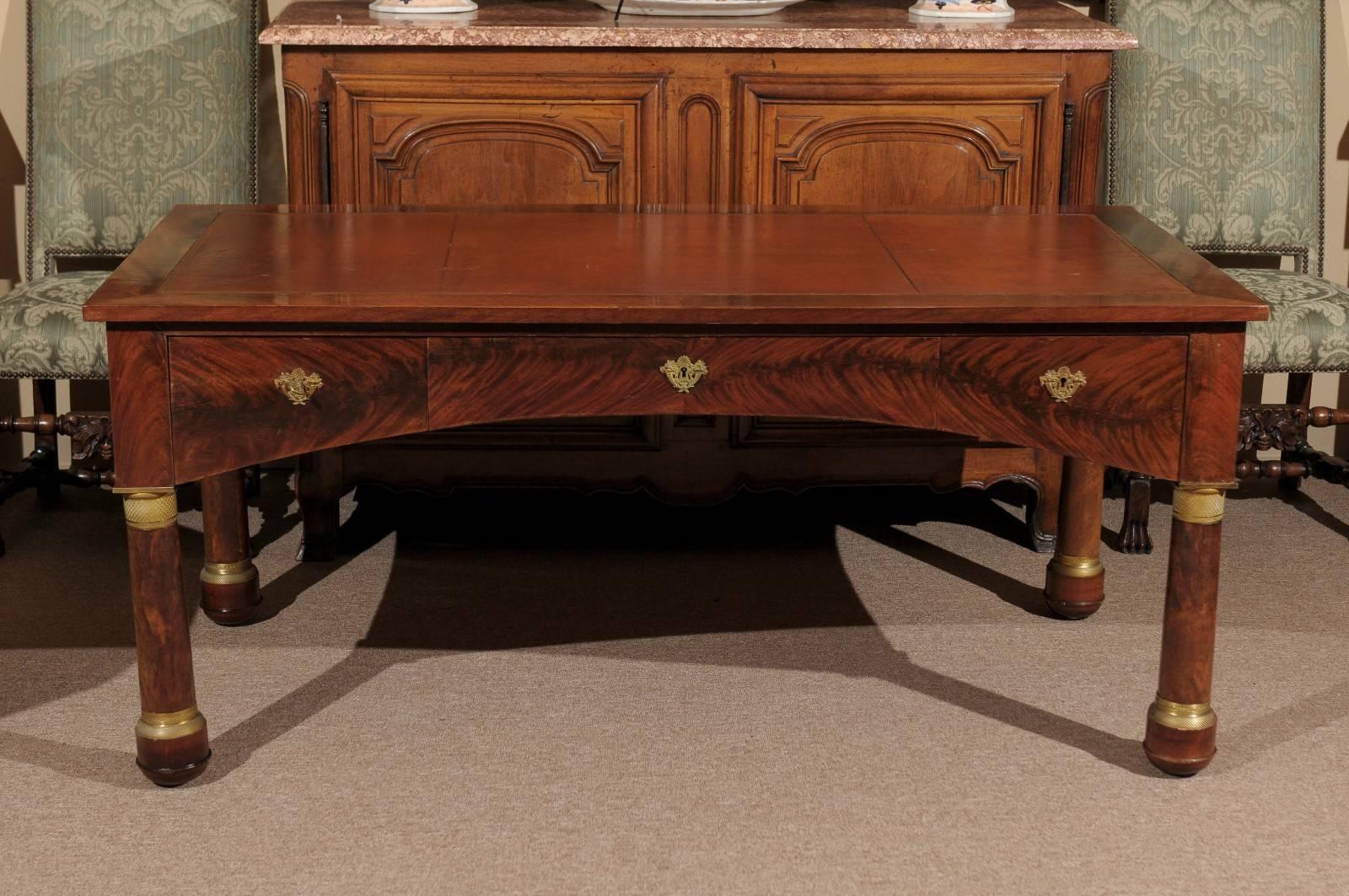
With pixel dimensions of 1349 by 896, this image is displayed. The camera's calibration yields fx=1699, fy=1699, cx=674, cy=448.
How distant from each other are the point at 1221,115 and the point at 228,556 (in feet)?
7.53

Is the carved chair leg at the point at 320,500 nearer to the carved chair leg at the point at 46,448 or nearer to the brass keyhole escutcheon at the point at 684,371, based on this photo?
the carved chair leg at the point at 46,448

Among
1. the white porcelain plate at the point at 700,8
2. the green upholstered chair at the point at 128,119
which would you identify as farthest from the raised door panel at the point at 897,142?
the green upholstered chair at the point at 128,119

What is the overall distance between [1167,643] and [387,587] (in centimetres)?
155

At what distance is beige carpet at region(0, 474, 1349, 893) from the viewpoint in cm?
239

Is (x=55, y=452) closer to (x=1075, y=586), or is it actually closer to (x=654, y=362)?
(x=654, y=362)

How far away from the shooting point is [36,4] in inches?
144

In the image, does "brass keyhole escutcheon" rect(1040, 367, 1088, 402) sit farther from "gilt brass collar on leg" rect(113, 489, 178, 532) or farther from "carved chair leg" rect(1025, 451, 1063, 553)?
"gilt brass collar on leg" rect(113, 489, 178, 532)

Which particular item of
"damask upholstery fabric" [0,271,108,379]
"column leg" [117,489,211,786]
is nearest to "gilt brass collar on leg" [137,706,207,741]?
"column leg" [117,489,211,786]

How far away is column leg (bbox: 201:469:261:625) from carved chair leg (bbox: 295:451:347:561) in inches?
11.9

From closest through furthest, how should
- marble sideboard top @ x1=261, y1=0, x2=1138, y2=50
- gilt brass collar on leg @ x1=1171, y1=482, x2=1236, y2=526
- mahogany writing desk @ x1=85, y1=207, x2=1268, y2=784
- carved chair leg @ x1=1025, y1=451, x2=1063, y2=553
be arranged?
mahogany writing desk @ x1=85, y1=207, x2=1268, y2=784
gilt brass collar on leg @ x1=1171, y1=482, x2=1236, y2=526
marble sideboard top @ x1=261, y1=0, x2=1138, y2=50
carved chair leg @ x1=1025, y1=451, x2=1063, y2=553

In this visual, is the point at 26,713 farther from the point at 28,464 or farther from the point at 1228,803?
the point at 1228,803

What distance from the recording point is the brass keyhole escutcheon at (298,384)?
7.79 ft

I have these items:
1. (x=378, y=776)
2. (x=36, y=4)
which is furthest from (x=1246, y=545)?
(x=36, y=4)

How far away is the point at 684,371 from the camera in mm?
2404
